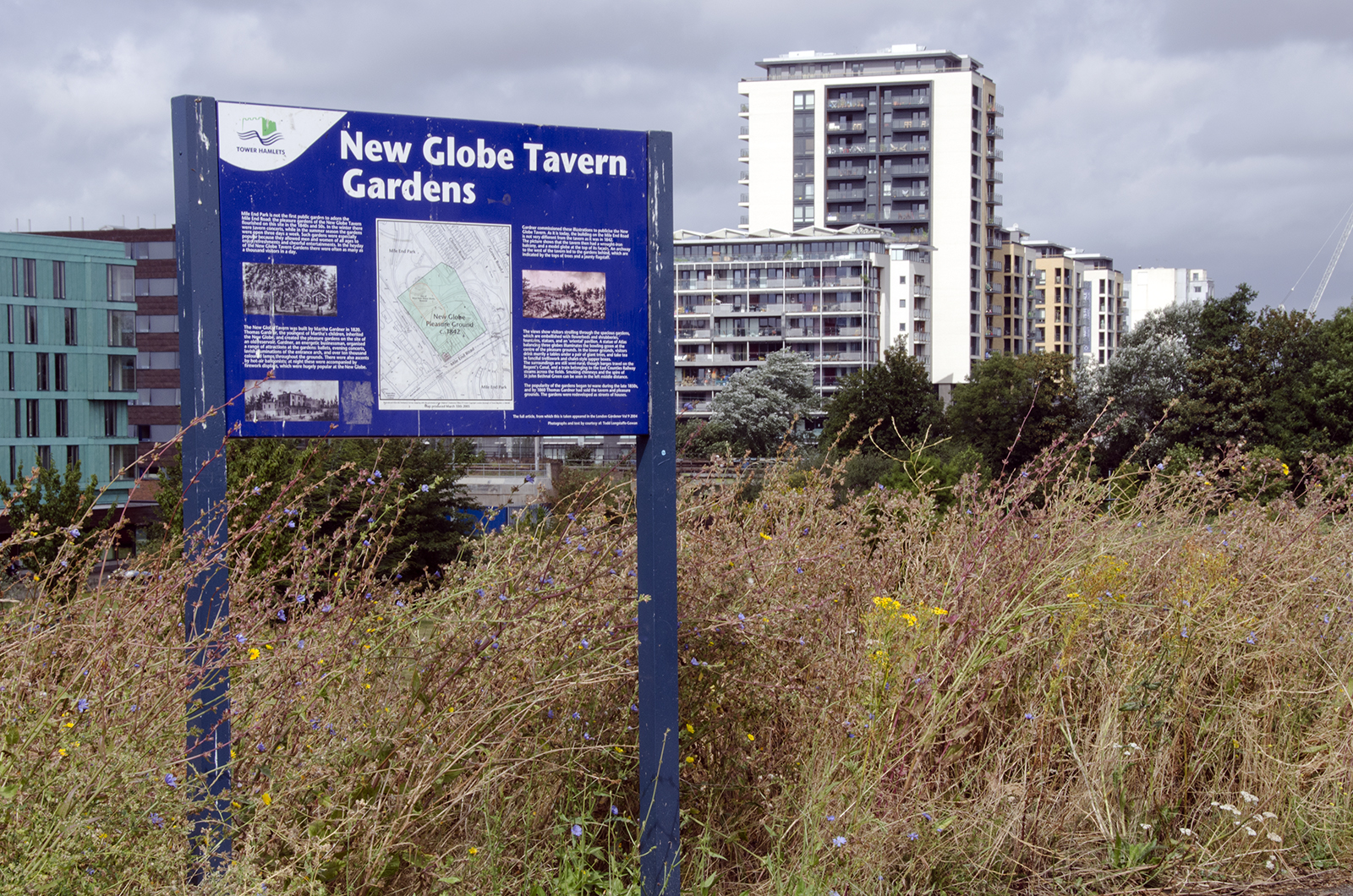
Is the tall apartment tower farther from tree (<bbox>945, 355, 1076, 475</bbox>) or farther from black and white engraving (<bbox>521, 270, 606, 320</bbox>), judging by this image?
black and white engraving (<bbox>521, 270, 606, 320</bbox>)

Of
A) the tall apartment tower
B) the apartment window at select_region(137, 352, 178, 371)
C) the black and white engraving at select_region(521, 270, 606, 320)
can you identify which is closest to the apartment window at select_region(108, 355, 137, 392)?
the apartment window at select_region(137, 352, 178, 371)

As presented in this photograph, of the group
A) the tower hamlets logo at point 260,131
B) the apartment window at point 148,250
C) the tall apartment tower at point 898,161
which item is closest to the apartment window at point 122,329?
the apartment window at point 148,250

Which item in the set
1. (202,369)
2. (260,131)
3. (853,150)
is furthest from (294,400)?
(853,150)

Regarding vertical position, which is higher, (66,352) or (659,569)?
(66,352)

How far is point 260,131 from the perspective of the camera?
305 centimetres

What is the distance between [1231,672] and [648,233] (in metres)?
2.86

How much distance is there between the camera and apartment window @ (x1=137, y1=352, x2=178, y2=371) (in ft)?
271

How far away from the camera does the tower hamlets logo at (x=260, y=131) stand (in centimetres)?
Answer: 304

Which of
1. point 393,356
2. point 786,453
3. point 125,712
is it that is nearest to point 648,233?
point 393,356

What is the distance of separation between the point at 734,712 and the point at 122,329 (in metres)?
87.2

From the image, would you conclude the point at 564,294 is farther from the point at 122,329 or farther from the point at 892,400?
the point at 122,329

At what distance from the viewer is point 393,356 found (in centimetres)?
312

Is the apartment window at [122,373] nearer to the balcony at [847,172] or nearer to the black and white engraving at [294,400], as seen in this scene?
the balcony at [847,172]

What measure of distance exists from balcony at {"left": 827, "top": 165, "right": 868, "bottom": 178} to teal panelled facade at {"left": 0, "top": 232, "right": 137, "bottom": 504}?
60.2 meters
